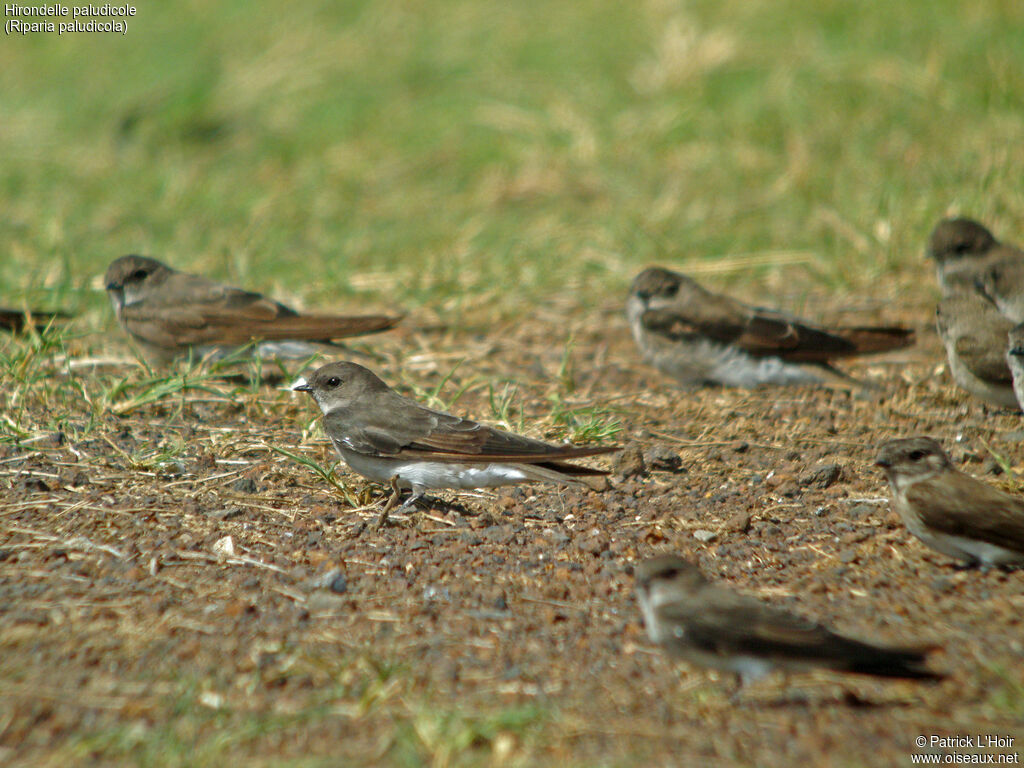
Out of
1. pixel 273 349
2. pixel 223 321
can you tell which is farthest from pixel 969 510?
pixel 223 321

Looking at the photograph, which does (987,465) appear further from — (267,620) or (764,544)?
(267,620)

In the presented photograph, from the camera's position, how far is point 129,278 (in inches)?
290

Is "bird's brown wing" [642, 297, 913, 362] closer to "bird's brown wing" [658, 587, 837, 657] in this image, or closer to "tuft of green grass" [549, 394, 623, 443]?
"tuft of green grass" [549, 394, 623, 443]

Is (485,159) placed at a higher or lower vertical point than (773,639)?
higher

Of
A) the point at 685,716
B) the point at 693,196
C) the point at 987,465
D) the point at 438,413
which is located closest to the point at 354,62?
the point at 693,196

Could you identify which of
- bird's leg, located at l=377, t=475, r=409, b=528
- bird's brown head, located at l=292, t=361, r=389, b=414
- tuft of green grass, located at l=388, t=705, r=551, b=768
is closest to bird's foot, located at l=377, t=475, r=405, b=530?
bird's leg, located at l=377, t=475, r=409, b=528

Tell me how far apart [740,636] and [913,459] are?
1501mm

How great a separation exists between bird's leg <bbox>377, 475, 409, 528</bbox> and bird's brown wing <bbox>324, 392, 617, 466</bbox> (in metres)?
0.17

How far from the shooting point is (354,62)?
13.9 m

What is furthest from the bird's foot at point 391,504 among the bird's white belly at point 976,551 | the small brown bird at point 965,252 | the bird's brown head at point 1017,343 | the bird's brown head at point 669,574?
the small brown bird at point 965,252

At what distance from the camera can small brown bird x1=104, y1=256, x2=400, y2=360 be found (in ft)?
22.6

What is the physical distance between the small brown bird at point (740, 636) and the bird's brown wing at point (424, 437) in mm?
1260

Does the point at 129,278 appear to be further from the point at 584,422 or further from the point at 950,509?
the point at 950,509

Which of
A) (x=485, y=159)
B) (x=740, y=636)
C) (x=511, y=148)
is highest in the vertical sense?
(x=511, y=148)
